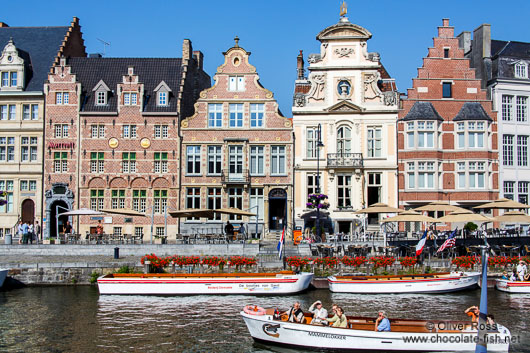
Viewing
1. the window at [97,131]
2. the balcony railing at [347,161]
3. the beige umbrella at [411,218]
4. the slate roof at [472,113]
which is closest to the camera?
the beige umbrella at [411,218]

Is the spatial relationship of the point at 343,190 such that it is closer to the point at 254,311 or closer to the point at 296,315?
the point at 254,311

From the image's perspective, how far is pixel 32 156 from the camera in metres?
42.8

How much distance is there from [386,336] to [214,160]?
990 inches

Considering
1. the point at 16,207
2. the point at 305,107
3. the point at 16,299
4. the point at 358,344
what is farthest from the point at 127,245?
the point at 358,344

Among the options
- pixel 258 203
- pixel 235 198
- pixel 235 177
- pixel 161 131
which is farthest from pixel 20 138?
pixel 258 203

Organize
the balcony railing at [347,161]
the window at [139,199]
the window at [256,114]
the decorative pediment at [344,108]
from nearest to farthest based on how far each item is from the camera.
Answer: the balcony railing at [347,161]
the decorative pediment at [344,108]
the window at [256,114]
the window at [139,199]

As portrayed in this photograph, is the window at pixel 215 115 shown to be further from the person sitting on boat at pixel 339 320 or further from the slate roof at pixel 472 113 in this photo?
the person sitting on boat at pixel 339 320

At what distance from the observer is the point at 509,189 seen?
1666 inches

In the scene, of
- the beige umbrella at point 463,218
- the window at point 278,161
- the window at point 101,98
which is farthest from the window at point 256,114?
the beige umbrella at point 463,218

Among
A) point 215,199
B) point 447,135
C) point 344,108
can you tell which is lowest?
point 215,199

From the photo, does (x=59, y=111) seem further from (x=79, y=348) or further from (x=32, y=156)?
(x=79, y=348)

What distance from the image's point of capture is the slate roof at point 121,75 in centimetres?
4272

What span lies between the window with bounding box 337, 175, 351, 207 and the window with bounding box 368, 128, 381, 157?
2.30 metres

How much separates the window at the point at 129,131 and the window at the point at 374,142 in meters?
15.9
